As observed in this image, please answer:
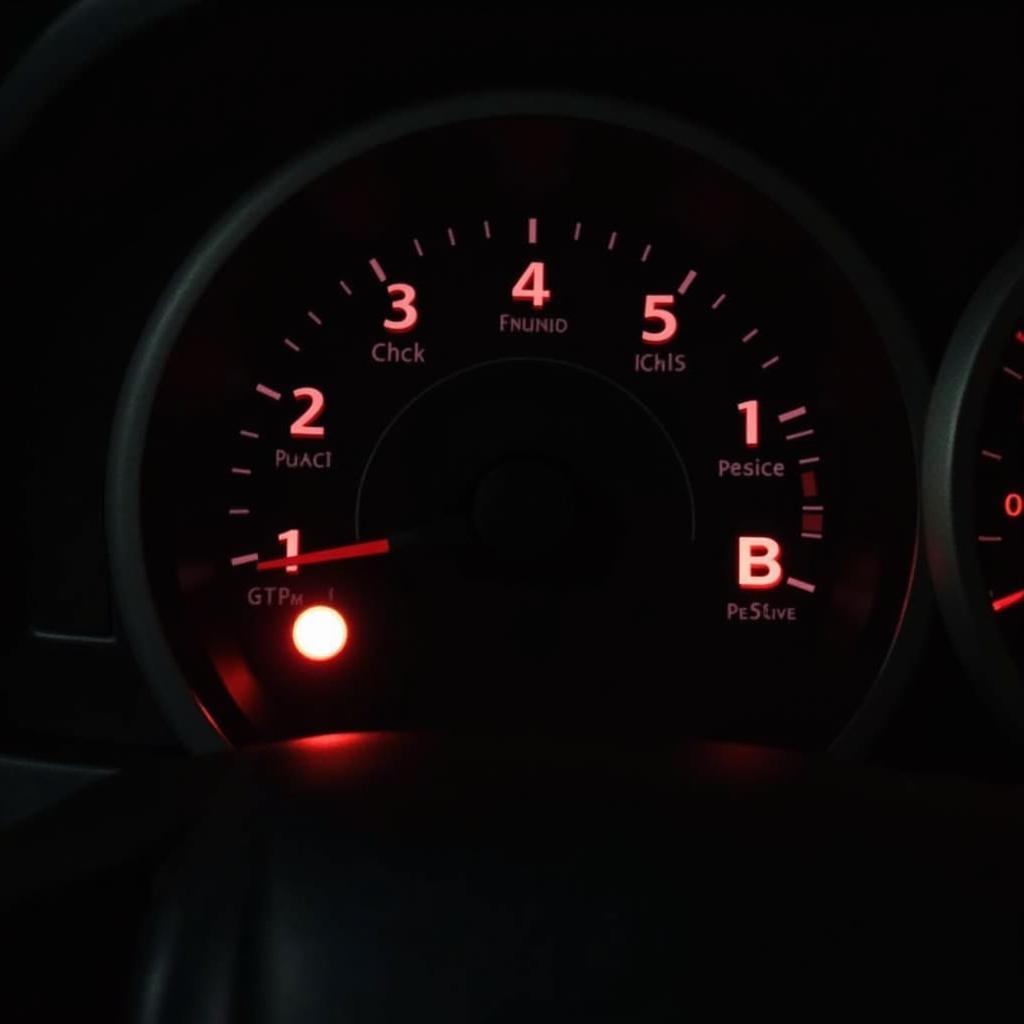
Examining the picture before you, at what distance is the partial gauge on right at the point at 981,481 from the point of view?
1757 mm

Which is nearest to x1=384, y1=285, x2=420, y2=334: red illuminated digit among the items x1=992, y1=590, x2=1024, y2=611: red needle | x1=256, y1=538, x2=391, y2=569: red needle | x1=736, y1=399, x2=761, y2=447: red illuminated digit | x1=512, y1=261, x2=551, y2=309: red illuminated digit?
x1=512, y1=261, x2=551, y2=309: red illuminated digit

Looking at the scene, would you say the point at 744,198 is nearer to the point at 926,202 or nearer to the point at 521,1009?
the point at 926,202

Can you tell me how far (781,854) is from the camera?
111cm

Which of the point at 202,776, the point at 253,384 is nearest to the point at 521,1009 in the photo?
the point at 202,776

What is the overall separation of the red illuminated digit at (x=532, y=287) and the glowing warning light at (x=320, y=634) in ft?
1.24

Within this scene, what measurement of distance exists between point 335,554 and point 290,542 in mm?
53

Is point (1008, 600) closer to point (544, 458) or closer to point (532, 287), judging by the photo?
point (544, 458)

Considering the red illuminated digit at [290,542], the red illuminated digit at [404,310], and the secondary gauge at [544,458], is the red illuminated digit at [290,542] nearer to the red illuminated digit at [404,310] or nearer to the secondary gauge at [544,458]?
the secondary gauge at [544,458]

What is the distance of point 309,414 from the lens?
6.63ft

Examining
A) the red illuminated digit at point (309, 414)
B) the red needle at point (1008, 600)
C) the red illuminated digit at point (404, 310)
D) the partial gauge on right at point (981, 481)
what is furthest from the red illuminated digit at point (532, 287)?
the red needle at point (1008, 600)

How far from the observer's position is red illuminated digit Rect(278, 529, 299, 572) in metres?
2.00

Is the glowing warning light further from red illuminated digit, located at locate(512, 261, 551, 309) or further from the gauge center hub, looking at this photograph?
red illuminated digit, located at locate(512, 261, 551, 309)

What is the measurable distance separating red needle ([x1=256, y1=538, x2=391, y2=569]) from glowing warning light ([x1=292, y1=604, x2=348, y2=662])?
0.17ft

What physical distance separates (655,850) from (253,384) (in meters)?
1.03
